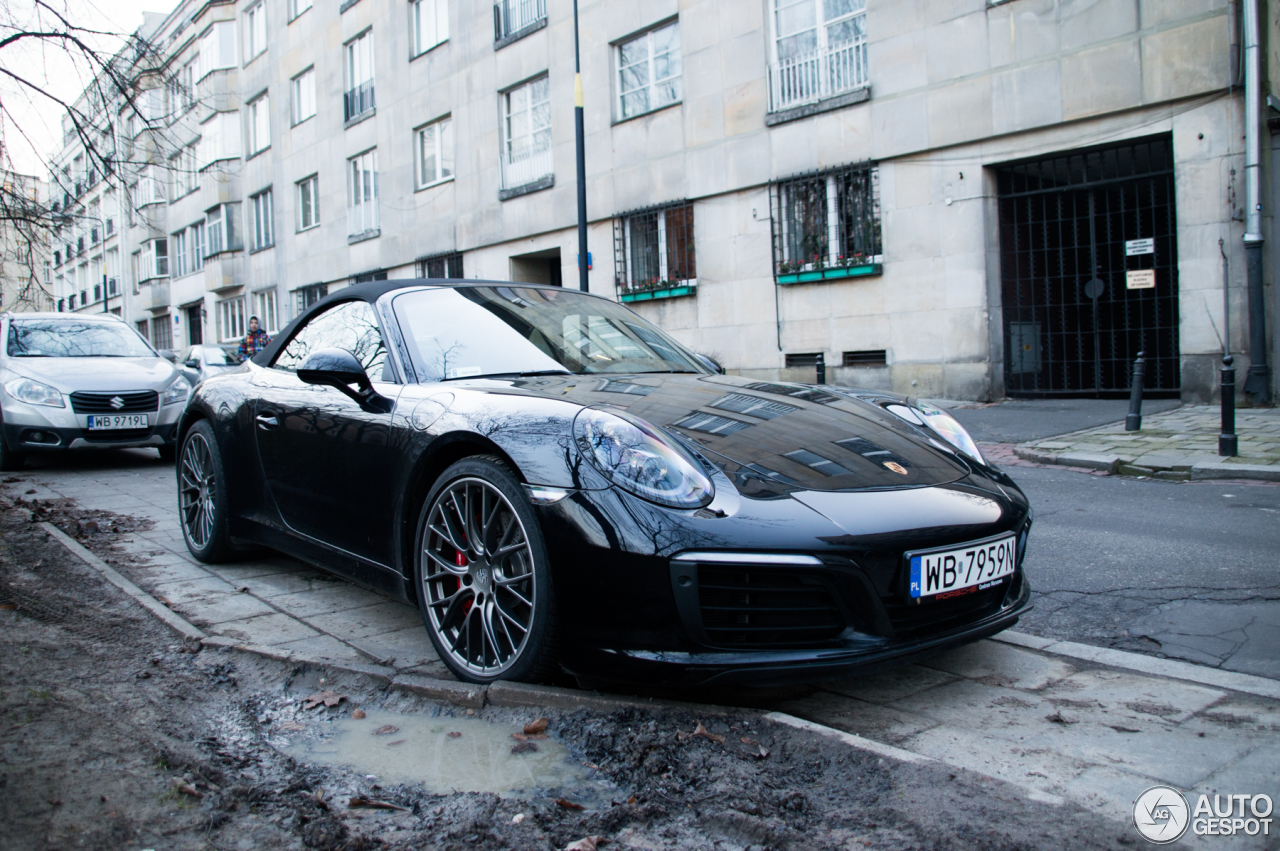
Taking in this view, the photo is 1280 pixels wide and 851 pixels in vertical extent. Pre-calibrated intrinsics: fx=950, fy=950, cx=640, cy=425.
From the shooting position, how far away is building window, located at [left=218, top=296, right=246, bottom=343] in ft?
116

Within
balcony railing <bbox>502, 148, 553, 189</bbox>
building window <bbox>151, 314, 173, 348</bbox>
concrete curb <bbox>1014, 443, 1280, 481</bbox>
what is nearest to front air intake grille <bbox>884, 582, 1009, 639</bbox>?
concrete curb <bbox>1014, 443, 1280, 481</bbox>

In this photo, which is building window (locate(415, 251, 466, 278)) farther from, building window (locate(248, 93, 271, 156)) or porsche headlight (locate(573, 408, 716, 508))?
porsche headlight (locate(573, 408, 716, 508))

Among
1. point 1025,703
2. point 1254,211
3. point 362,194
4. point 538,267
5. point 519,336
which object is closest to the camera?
point 1025,703

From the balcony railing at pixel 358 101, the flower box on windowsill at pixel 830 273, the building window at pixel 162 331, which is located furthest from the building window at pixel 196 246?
the flower box on windowsill at pixel 830 273

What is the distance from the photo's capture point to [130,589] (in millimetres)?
4258

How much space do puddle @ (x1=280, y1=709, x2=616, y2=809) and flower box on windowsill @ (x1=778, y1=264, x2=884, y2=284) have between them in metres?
12.4

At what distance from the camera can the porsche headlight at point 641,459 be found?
2605 millimetres

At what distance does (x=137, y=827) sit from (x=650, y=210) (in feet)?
52.5

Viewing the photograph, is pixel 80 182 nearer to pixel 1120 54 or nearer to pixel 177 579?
pixel 177 579

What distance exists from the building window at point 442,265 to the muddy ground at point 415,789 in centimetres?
1999

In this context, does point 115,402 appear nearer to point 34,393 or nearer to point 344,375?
point 34,393

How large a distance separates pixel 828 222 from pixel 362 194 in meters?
16.3

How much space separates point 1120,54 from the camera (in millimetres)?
11516

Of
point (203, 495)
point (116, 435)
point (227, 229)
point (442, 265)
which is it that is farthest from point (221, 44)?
point (203, 495)
